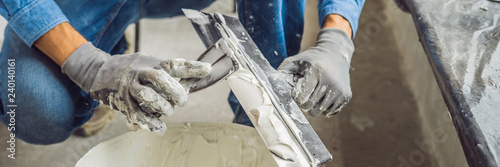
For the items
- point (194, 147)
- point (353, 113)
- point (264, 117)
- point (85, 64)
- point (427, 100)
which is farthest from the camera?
point (353, 113)

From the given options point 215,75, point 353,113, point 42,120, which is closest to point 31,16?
point 42,120

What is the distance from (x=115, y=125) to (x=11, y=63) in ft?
1.87

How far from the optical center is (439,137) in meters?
1.45

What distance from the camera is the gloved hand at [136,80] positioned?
33.0 inches

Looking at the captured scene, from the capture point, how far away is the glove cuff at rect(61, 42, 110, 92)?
3.15 feet

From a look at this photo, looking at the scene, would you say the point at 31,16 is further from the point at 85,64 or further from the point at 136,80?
the point at 136,80

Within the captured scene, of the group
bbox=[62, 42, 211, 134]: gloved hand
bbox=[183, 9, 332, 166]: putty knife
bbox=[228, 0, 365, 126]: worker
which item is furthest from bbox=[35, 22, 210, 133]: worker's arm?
bbox=[228, 0, 365, 126]: worker

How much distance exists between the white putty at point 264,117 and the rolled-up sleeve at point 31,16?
44cm

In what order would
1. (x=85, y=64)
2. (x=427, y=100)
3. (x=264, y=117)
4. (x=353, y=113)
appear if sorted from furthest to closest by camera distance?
(x=353, y=113)
(x=427, y=100)
(x=85, y=64)
(x=264, y=117)

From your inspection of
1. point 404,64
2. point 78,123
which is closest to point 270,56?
point 78,123

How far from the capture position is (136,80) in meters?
0.87

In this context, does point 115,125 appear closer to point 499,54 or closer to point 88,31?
point 88,31

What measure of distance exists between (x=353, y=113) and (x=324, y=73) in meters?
0.78

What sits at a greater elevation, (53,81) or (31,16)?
(31,16)
